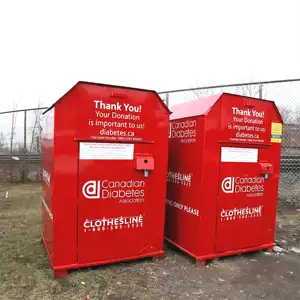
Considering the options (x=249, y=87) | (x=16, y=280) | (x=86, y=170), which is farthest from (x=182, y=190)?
(x=249, y=87)

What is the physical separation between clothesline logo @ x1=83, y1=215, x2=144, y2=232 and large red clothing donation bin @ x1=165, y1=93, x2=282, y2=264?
72 cm

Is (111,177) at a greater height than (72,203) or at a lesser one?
greater

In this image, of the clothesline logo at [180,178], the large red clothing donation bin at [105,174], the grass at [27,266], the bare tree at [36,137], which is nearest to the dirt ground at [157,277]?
the grass at [27,266]

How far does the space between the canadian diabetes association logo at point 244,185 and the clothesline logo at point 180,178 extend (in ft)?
1.40

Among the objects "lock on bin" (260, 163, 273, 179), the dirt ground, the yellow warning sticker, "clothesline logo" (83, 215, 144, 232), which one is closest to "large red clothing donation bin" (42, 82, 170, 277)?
"clothesline logo" (83, 215, 144, 232)

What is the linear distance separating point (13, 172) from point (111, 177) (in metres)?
7.87

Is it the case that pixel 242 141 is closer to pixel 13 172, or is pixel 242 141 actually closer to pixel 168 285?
pixel 168 285

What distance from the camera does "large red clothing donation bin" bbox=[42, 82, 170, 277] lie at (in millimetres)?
3145

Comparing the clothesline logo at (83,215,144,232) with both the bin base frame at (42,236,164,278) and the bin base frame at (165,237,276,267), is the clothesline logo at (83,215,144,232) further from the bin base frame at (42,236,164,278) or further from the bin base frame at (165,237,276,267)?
the bin base frame at (165,237,276,267)

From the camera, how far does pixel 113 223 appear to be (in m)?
3.41

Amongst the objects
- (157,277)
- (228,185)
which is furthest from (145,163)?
(157,277)

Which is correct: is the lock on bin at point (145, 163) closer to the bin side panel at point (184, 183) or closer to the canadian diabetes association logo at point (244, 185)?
the bin side panel at point (184, 183)

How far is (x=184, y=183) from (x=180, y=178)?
0.11m

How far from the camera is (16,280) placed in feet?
10.2
